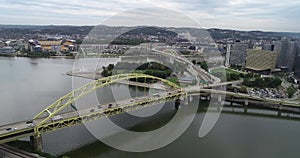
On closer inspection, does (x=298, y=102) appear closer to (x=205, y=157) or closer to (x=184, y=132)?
(x=184, y=132)

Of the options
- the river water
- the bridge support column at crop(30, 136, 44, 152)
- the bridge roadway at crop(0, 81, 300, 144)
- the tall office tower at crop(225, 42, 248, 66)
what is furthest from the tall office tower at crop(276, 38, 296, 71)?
the bridge support column at crop(30, 136, 44, 152)

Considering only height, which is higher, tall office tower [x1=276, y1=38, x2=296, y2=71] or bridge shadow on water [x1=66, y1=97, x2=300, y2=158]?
tall office tower [x1=276, y1=38, x2=296, y2=71]

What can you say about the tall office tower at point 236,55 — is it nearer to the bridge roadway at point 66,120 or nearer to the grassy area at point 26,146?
the bridge roadway at point 66,120

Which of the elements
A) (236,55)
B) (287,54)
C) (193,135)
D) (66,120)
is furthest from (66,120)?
(287,54)

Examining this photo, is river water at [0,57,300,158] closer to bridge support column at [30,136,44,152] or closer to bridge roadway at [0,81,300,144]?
bridge support column at [30,136,44,152]

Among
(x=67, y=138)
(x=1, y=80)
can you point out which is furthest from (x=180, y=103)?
(x=1, y=80)

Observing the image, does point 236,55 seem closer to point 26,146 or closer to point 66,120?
point 66,120
